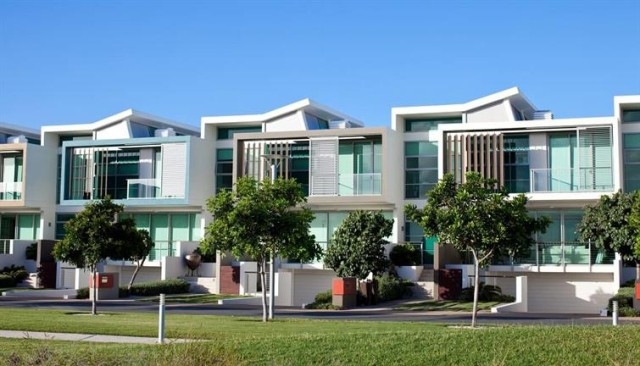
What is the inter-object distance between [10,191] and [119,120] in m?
7.67

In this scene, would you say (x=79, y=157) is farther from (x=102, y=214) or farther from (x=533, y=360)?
(x=533, y=360)

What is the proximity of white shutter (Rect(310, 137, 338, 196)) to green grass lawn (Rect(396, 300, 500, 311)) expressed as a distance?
28.0ft

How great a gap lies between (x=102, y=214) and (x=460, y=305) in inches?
585

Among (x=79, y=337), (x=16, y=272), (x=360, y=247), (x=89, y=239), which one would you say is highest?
(x=89, y=239)

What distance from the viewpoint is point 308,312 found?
34.9 metres

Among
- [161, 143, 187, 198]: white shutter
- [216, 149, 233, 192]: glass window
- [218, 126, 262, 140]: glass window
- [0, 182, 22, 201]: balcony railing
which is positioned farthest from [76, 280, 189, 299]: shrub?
[0, 182, 22, 201]: balcony railing

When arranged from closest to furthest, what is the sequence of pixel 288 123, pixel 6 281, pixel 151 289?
pixel 151 289 < pixel 6 281 < pixel 288 123

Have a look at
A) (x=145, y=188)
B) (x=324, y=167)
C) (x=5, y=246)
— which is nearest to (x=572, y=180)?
(x=324, y=167)

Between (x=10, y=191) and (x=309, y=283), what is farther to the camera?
(x=10, y=191)

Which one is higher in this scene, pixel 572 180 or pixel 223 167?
pixel 223 167

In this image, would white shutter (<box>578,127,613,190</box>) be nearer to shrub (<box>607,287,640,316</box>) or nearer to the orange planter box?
shrub (<box>607,287,640,316</box>)

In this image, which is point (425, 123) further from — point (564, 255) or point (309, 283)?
point (564, 255)

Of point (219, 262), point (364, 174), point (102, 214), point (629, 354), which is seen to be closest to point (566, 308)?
point (364, 174)

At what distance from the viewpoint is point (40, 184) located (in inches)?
2079
